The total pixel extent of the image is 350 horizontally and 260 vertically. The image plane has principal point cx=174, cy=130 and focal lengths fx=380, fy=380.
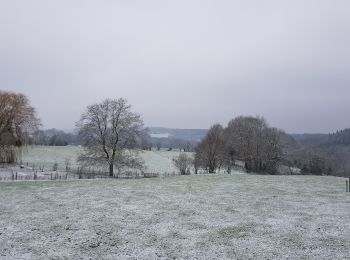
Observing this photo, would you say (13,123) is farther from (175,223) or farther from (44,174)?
(175,223)

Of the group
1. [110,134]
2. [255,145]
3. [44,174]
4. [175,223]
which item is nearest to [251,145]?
[255,145]

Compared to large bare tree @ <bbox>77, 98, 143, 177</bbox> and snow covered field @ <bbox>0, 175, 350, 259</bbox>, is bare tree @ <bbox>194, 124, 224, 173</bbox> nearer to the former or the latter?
large bare tree @ <bbox>77, 98, 143, 177</bbox>

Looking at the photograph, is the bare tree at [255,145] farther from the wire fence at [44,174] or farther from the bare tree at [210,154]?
the wire fence at [44,174]

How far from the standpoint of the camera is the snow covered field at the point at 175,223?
785 inches

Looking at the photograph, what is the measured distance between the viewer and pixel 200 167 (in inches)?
3590

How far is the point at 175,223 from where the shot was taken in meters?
26.1

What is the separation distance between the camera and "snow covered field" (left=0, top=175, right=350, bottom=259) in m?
19.9

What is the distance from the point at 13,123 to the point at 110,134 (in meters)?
17.3

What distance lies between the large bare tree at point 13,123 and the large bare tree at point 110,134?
9.35 metres

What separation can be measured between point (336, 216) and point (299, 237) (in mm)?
6957

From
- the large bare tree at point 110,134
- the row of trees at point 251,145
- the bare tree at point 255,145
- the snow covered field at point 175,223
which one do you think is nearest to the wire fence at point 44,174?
the large bare tree at point 110,134

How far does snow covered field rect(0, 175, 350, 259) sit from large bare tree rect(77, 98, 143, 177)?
2454 centimetres

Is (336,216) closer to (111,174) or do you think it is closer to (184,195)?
(184,195)

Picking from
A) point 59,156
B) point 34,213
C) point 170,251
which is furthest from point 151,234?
point 59,156
